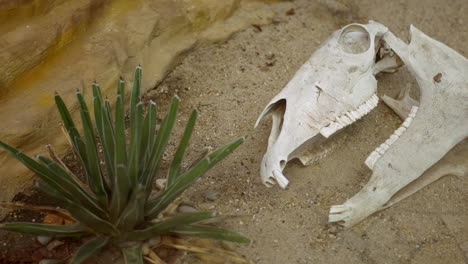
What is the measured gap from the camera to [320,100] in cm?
275

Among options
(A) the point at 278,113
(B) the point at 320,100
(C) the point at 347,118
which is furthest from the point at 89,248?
(C) the point at 347,118

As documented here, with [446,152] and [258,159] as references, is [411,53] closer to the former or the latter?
[446,152]

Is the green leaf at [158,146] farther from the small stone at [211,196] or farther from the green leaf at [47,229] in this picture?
the small stone at [211,196]

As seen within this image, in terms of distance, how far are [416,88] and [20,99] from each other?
2.37 metres

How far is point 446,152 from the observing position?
276cm

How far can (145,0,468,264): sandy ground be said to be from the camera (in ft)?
8.54

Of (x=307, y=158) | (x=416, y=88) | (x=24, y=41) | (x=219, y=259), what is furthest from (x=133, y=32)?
(x=416, y=88)

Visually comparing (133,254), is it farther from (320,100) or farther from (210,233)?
(320,100)

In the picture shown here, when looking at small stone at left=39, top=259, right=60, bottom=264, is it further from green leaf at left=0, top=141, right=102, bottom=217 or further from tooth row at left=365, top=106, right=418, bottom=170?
tooth row at left=365, top=106, right=418, bottom=170

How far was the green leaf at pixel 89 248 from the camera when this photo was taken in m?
2.07

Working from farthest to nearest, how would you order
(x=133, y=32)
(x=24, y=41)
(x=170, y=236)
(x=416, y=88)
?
(x=416, y=88)
(x=133, y=32)
(x=24, y=41)
(x=170, y=236)

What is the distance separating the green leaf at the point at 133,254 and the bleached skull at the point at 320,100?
0.68m

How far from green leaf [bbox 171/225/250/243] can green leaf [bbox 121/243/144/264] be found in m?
0.16

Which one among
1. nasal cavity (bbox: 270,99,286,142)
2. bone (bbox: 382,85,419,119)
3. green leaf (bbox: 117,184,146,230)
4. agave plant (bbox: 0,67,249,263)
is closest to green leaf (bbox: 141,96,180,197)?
agave plant (bbox: 0,67,249,263)
